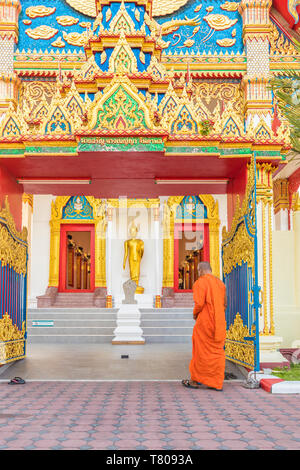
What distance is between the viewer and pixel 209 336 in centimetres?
485

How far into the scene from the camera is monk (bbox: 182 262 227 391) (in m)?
4.77

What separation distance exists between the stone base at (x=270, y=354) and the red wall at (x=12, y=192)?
3587 millimetres

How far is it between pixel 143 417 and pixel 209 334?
1.46 metres

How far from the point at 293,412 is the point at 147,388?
5.13 ft

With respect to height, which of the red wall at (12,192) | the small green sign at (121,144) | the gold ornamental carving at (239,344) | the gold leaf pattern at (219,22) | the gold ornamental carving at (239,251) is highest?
the gold leaf pattern at (219,22)

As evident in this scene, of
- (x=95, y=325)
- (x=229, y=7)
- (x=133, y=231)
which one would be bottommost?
(x=95, y=325)

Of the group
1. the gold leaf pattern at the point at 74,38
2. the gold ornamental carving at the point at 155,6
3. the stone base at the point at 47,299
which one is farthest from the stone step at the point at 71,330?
the gold ornamental carving at the point at 155,6

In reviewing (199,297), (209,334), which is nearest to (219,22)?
(199,297)

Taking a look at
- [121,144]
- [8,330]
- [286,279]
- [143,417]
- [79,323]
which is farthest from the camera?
[79,323]

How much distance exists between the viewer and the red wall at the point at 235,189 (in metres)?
5.89

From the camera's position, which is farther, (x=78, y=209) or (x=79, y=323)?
(x=78, y=209)

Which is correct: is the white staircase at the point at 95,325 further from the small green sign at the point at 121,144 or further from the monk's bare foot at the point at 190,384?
the small green sign at the point at 121,144

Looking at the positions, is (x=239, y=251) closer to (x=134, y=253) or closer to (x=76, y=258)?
(x=134, y=253)

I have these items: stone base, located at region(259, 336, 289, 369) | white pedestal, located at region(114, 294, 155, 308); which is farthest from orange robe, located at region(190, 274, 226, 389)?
white pedestal, located at region(114, 294, 155, 308)
